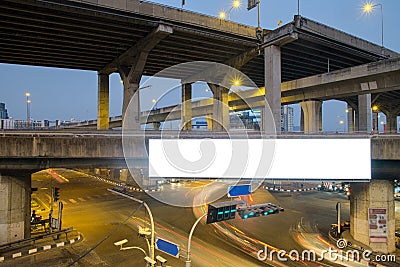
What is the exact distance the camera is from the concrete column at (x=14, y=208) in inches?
725

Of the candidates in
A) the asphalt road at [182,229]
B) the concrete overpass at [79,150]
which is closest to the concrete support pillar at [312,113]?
the asphalt road at [182,229]

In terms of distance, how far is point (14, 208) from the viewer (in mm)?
18750

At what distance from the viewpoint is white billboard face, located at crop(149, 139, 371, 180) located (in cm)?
1733

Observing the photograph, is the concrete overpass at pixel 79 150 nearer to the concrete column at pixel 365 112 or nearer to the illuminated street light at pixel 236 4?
the illuminated street light at pixel 236 4

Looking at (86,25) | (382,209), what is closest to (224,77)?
(86,25)

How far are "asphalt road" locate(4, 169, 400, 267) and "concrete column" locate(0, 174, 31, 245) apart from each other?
2.31 m

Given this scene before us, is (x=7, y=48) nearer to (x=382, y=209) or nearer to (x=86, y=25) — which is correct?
(x=86, y=25)

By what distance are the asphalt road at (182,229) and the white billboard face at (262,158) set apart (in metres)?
4.73

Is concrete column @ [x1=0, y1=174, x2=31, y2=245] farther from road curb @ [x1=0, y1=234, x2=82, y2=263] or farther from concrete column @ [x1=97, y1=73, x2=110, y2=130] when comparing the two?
concrete column @ [x1=97, y1=73, x2=110, y2=130]

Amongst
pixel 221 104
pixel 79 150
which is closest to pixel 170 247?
pixel 79 150

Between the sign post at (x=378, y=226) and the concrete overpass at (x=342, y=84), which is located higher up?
the concrete overpass at (x=342, y=84)

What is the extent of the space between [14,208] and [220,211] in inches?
603

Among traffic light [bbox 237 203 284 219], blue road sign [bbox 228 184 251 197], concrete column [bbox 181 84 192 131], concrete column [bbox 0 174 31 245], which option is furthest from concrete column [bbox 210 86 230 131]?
blue road sign [bbox 228 184 251 197]

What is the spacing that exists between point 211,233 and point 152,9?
20921 millimetres
